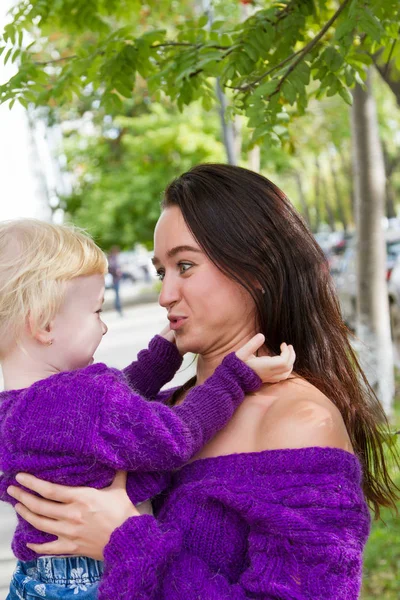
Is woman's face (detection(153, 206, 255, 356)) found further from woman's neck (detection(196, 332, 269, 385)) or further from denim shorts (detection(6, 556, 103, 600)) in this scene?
denim shorts (detection(6, 556, 103, 600))

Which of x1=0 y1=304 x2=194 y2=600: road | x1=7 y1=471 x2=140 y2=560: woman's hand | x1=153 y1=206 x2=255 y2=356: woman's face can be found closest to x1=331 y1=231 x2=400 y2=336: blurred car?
x1=0 y1=304 x2=194 y2=600: road

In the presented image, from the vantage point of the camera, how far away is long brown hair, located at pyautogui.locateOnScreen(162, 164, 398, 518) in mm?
2375

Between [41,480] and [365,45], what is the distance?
234 centimetres

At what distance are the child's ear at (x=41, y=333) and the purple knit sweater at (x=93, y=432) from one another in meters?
0.16

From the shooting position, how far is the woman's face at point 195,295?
2369 millimetres

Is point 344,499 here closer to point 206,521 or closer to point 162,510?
point 206,521

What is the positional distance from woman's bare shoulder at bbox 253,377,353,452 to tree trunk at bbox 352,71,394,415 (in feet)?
16.2

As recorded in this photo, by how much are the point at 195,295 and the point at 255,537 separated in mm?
717

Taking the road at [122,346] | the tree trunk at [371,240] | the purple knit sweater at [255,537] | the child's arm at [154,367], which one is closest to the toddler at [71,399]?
the purple knit sweater at [255,537]

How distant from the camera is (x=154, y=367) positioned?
2.87 meters

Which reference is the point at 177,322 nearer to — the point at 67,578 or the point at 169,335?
the point at 169,335

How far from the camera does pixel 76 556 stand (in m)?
2.14

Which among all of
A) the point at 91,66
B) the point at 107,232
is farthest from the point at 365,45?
the point at 107,232

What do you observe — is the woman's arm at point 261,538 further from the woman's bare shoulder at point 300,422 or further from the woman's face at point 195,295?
the woman's face at point 195,295
